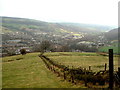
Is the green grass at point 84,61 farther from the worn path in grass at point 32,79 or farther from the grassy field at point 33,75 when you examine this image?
the worn path in grass at point 32,79

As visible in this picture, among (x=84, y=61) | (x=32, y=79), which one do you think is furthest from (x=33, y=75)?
(x=84, y=61)

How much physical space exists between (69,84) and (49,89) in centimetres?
347

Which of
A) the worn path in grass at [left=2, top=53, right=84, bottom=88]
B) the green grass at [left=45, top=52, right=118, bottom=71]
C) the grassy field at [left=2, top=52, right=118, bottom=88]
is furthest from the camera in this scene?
the green grass at [left=45, top=52, right=118, bottom=71]

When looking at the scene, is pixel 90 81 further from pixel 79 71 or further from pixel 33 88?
pixel 33 88

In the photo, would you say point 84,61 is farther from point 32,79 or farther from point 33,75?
point 32,79

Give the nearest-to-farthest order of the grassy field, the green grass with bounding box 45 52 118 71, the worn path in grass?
the worn path in grass < the grassy field < the green grass with bounding box 45 52 118 71

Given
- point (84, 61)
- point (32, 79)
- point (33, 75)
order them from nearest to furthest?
point (32, 79) → point (33, 75) → point (84, 61)

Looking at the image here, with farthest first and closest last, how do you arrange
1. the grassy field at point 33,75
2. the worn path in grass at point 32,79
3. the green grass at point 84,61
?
the green grass at point 84,61, the grassy field at point 33,75, the worn path in grass at point 32,79

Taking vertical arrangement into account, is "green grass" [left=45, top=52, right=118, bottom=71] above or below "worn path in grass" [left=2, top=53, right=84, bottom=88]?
below

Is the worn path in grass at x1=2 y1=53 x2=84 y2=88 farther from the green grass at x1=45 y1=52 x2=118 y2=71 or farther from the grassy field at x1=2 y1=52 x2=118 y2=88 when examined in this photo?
the green grass at x1=45 y1=52 x2=118 y2=71

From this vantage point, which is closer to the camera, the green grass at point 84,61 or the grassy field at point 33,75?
the grassy field at point 33,75

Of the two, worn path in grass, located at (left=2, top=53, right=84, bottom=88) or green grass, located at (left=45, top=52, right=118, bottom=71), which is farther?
green grass, located at (left=45, top=52, right=118, bottom=71)

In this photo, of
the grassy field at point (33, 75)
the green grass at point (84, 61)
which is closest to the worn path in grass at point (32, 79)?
the grassy field at point (33, 75)

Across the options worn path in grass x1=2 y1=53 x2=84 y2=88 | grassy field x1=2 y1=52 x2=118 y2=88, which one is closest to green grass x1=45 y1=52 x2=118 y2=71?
grassy field x1=2 y1=52 x2=118 y2=88
